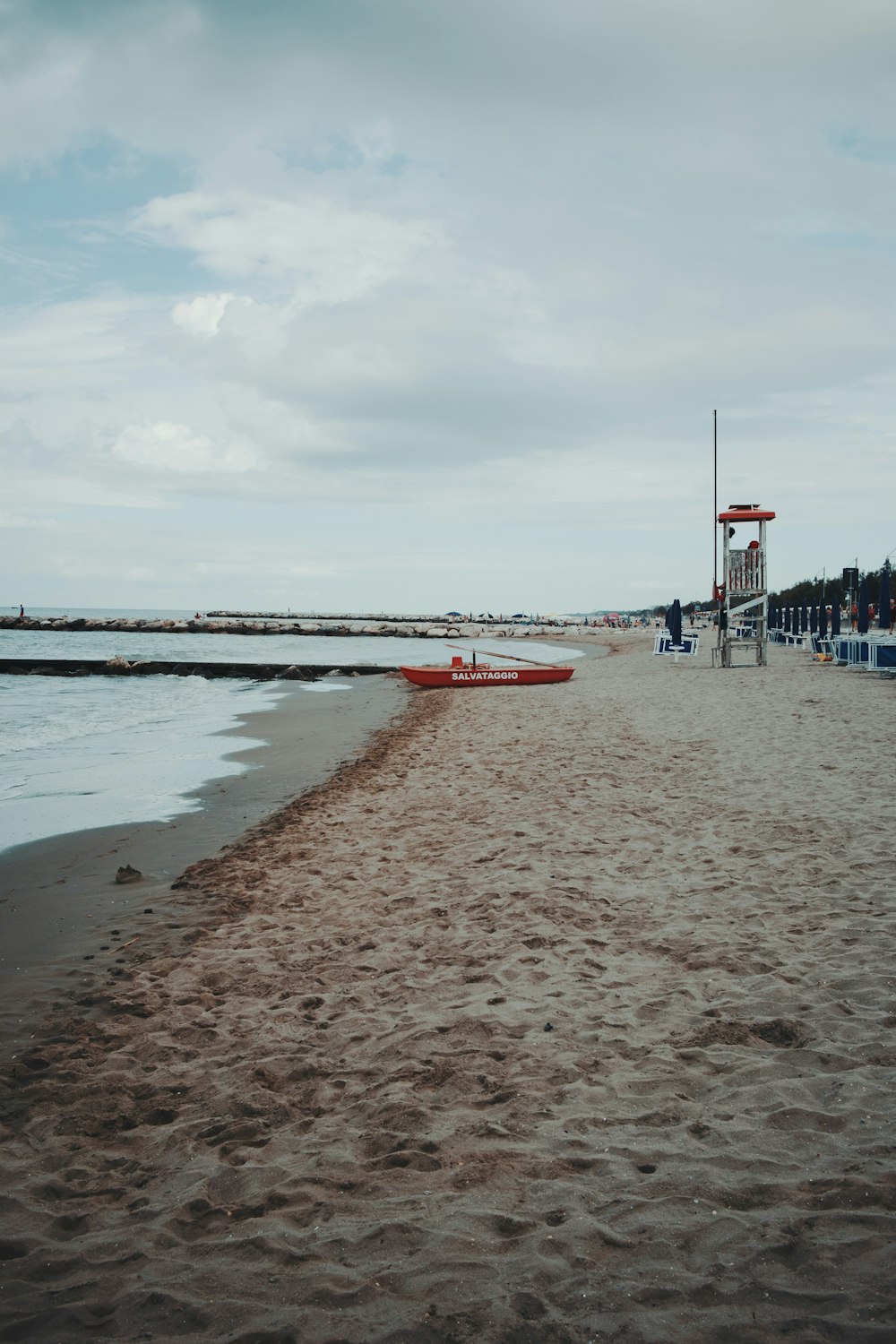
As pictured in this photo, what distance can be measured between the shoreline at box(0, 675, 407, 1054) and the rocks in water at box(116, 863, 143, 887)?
0.06m

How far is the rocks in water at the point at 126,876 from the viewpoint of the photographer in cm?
732

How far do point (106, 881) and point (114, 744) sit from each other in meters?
9.91

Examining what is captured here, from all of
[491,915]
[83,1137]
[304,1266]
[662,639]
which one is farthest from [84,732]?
[662,639]

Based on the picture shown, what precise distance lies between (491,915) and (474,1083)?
2054mm

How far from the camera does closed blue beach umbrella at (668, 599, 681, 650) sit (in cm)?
2864

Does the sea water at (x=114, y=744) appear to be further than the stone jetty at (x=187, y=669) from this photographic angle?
No

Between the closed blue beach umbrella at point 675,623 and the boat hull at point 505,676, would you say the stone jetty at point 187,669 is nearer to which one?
the boat hull at point 505,676

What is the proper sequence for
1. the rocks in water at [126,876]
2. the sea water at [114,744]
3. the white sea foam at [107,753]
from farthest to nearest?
the sea water at [114,744], the white sea foam at [107,753], the rocks in water at [126,876]

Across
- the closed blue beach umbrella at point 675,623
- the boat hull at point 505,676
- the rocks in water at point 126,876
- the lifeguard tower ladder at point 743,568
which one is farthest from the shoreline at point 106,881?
the closed blue beach umbrella at point 675,623

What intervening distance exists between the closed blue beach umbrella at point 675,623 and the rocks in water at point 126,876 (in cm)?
2345

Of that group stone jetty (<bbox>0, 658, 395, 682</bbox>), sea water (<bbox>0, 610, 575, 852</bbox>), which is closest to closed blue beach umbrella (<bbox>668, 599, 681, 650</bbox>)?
sea water (<bbox>0, 610, 575, 852</bbox>)

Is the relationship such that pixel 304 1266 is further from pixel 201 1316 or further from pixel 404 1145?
pixel 404 1145

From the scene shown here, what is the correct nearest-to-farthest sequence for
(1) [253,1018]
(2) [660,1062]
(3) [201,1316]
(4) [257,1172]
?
(3) [201,1316], (4) [257,1172], (2) [660,1062], (1) [253,1018]

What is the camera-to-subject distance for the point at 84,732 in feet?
61.2
